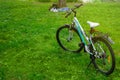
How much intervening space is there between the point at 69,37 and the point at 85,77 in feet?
7.69

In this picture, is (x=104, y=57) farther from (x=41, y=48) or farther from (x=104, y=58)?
(x=41, y=48)

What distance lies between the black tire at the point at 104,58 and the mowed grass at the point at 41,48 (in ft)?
0.69

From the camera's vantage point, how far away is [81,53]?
9602mm

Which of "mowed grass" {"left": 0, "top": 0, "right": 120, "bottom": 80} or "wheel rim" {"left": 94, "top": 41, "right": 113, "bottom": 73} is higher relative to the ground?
"wheel rim" {"left": 94, "top": 41, "right": 113, "bottom": 73}

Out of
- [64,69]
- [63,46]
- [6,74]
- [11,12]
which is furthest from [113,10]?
[6,74]

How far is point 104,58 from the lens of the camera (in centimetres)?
778

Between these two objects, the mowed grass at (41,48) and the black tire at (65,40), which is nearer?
the mowed grass at (41,48)

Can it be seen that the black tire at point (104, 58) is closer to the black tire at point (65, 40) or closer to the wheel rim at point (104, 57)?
the wheel rim at point (104, 57)

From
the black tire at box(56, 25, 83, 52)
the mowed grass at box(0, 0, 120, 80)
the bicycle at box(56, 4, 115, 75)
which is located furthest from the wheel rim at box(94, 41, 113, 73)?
the black tire at box(56, 25, 83, 52)

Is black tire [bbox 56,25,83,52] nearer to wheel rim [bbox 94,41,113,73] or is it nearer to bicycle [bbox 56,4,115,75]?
bicycle [bbox 56,4,115,75]

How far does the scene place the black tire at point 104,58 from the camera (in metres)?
7.42

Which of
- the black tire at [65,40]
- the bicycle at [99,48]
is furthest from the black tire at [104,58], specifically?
the black tire at [65,40]

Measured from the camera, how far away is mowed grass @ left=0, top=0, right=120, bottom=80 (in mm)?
8031

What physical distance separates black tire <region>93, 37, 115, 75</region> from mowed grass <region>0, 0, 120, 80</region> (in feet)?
0.69
